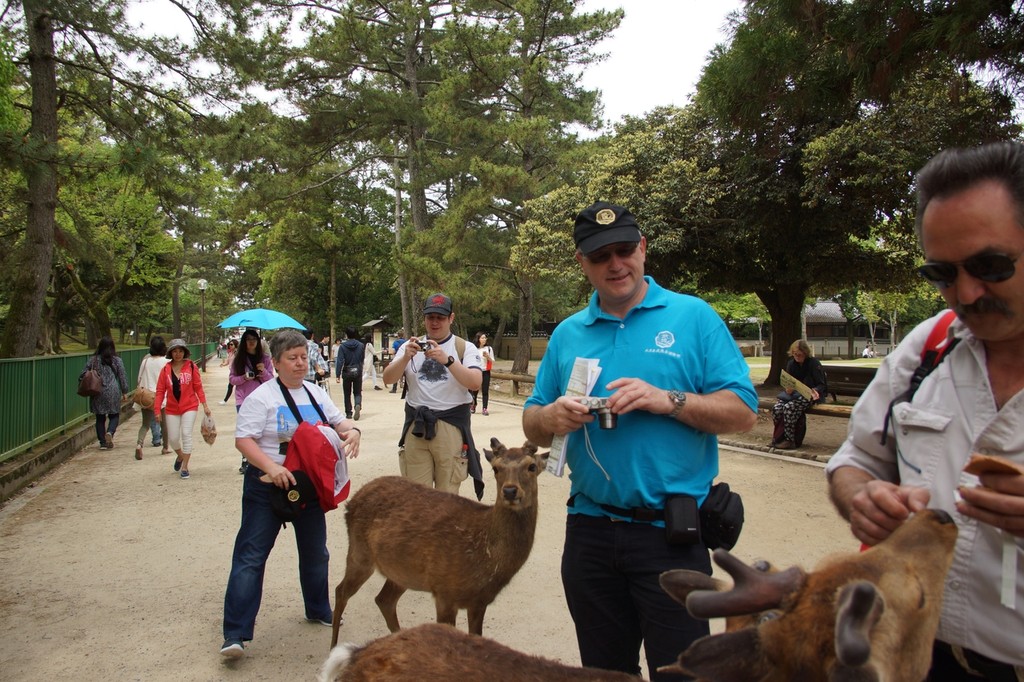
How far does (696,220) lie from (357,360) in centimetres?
858

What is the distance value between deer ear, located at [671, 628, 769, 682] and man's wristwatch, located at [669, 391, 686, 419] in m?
1.02

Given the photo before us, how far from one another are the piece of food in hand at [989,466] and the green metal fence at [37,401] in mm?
10862

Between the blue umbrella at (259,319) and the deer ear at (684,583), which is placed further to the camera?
the blue umbrella at (259,319)

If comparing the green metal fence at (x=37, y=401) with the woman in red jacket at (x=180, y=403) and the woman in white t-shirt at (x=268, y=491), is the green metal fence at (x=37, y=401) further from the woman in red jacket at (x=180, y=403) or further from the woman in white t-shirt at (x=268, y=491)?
the woman in white t-shirt at (x=268, y=491)

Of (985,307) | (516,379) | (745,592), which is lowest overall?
(516,379)

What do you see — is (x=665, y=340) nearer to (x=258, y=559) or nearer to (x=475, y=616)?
(x=475, y=616)

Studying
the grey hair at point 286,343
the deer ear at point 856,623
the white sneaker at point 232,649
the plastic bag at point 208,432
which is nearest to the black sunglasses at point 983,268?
the deer ear at point 856,623

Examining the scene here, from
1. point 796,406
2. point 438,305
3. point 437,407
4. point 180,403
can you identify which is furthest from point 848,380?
point 180,403

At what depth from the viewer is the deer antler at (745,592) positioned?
1331 mm

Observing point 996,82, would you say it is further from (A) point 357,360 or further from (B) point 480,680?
(A) point 357,360

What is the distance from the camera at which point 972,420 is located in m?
1.50

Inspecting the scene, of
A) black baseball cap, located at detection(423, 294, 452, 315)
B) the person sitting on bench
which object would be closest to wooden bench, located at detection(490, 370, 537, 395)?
the person sitting on bench

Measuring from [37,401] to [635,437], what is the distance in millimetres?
11650

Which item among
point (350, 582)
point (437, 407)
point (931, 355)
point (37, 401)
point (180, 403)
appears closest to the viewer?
point (931, 355)
